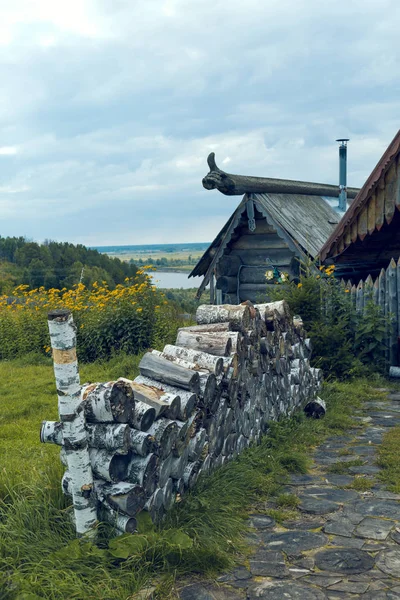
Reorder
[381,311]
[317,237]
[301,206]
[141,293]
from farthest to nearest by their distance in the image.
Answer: [301,206]
[317,237]
[141,293]
[381,311]

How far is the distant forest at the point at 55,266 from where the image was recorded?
1532 inches

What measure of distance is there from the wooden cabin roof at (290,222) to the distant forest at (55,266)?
2074 cm

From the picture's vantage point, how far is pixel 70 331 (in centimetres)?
390

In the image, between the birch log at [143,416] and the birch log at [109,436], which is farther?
the birch log at [143,416]

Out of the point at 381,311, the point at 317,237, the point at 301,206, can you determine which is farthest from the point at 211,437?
the point at 301,206

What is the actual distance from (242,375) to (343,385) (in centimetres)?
372

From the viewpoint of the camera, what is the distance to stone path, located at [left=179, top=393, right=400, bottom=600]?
3.71 meters

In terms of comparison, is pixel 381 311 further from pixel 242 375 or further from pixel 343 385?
pixel 242 375

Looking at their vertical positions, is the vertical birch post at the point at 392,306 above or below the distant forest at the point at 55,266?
below

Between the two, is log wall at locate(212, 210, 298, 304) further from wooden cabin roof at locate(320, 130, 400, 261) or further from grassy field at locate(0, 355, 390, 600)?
grassy field at locate(0, 355, 390, 600)

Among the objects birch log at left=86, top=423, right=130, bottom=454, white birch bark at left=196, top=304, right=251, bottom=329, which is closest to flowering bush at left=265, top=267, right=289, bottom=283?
white birch bark at left=196, top=304, right=251, bottom=329

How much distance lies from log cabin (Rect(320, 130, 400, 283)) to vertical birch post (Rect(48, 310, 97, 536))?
720 centimetres

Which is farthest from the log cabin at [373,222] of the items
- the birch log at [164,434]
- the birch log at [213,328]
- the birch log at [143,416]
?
the birch log at [143,416]

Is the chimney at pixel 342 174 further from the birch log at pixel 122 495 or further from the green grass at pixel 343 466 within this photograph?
the birch log at pixel 122 495
